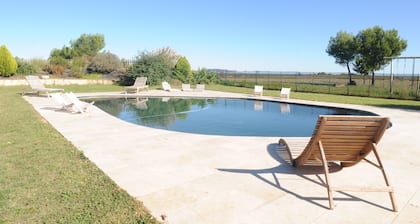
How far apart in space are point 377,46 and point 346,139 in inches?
1309

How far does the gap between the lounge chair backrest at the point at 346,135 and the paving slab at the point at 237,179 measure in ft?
1.55

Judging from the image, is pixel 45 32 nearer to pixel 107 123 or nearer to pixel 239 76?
pixel 239 76

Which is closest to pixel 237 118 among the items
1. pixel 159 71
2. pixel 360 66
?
pixel 159 71

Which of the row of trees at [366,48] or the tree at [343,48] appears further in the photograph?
the tree at [343,48]

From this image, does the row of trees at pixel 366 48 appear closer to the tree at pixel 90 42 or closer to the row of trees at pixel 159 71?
the row of trees at pixel 159 71

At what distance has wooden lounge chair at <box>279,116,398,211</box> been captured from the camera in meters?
2.93

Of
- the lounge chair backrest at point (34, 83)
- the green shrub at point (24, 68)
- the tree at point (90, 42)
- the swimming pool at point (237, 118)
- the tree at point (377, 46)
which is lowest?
the swimming pool at point (237, 118)

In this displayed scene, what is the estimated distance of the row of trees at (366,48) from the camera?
97.5 feet

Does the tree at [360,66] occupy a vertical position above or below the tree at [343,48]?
below

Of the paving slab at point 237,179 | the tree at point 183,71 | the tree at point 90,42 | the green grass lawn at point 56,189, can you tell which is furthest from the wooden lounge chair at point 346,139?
the tree at point 90,42

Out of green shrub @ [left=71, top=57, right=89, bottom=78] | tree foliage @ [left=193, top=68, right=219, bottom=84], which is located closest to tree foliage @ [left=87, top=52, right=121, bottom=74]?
green shrub @ [left=71, top=57, right=89, bottom=78]

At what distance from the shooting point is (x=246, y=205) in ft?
9.25

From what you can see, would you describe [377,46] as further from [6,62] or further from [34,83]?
[6,62]

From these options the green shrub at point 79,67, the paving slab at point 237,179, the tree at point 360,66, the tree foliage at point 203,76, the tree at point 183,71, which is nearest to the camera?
the paving slab at point 237,179
